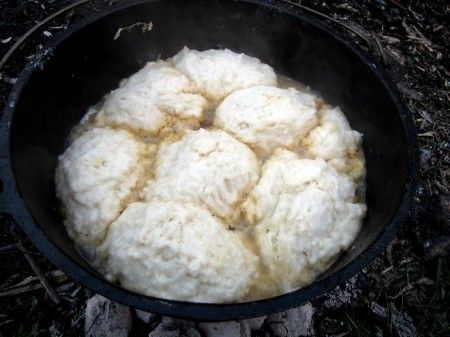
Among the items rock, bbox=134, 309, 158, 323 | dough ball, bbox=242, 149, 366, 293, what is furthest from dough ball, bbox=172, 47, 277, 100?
rock, bbox=134, 309, 158, 323

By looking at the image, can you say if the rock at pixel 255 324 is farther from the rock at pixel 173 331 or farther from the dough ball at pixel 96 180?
the dough ball at pixel 96 180

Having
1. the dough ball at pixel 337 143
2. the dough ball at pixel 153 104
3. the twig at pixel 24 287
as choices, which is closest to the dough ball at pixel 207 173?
the dough ball at pixel 153 104

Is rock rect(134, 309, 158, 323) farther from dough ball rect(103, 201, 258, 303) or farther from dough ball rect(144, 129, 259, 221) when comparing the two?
dough ball rect(144, 129, 259, 221)

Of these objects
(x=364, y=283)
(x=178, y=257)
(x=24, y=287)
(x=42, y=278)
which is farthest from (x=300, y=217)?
(x=24, y=287)

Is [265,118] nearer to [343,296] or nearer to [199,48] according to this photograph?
[199,48]

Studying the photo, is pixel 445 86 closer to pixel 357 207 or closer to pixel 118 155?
pixel 357 207

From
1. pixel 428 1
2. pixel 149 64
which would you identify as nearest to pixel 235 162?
pixel 149 64
